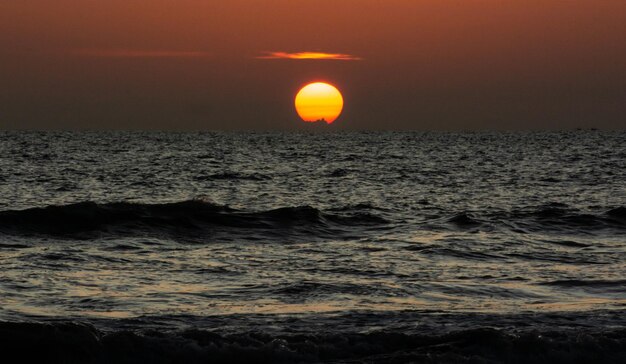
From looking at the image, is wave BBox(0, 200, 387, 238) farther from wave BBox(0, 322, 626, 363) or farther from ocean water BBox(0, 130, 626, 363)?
wave BBox(0, 322, 626, 363)

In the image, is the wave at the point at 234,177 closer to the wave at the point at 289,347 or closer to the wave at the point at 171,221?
the wave at the point at 171,221

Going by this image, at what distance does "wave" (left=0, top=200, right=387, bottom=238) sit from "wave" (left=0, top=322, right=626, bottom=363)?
42.9ft

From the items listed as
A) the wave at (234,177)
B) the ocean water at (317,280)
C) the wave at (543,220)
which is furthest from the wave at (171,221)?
the wave at (234,177)

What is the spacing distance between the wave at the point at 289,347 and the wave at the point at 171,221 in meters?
13.1

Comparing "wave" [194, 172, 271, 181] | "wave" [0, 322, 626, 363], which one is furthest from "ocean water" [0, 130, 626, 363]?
"wave" [194, 172, 271, 181]

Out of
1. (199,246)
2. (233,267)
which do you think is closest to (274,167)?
(199,246)

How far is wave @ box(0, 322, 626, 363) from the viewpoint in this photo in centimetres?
1051

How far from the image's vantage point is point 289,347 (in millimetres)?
10812

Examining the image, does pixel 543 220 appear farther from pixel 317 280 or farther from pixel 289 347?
pixel 289 347

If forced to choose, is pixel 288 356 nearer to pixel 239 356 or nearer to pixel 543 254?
pixel 239 356

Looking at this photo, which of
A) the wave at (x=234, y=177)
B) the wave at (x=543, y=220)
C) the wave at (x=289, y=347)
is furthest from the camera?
the wave at (x=234, y=177)

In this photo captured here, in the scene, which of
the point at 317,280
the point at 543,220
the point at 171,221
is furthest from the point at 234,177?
the point at 317,280

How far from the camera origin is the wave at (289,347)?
34.5 ft

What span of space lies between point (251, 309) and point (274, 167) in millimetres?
49179
